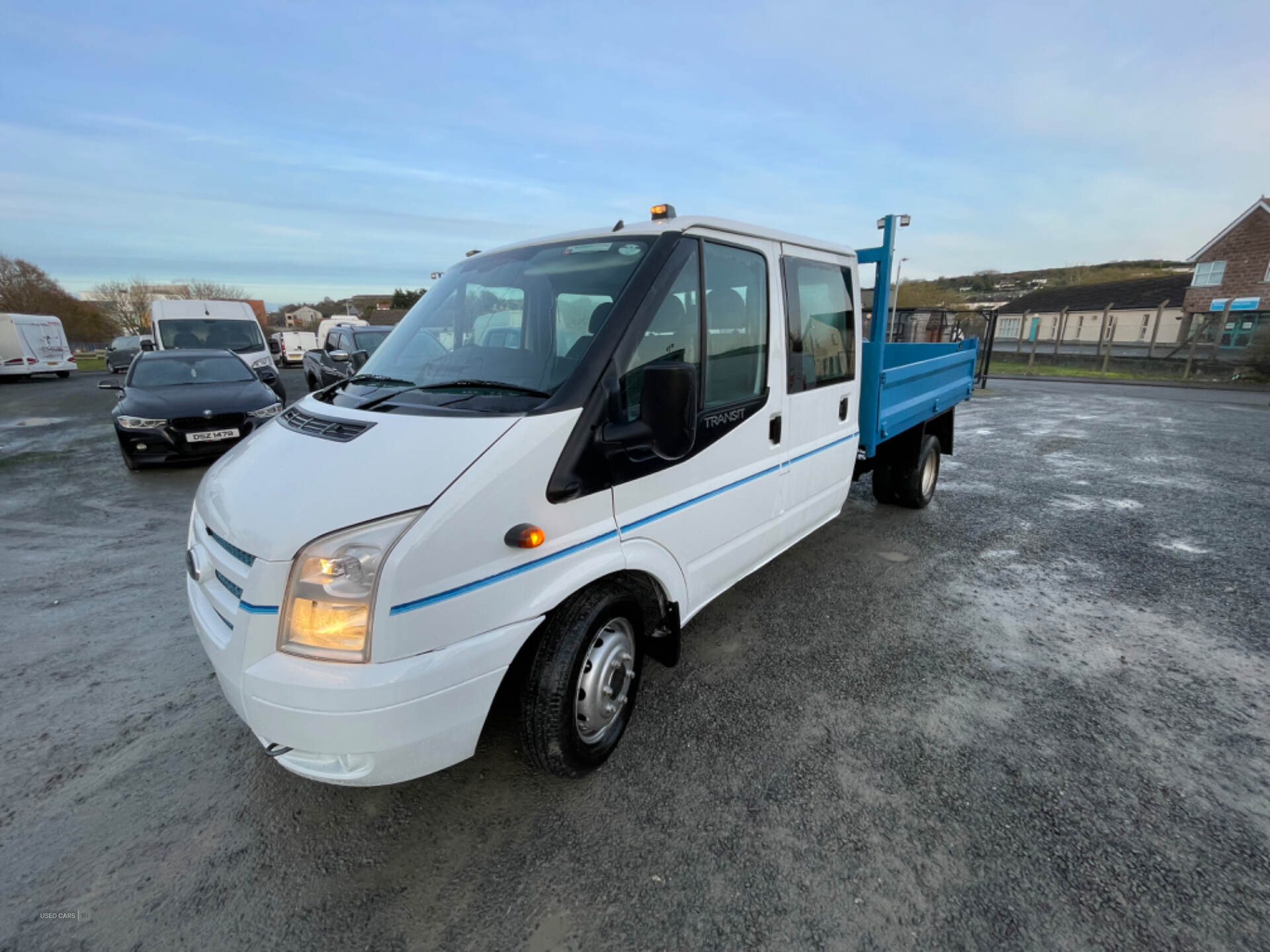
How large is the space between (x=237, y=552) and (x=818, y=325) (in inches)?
121

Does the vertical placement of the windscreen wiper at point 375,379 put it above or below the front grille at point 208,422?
above

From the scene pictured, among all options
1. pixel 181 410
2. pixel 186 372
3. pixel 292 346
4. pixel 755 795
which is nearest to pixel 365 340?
pixel 186 372

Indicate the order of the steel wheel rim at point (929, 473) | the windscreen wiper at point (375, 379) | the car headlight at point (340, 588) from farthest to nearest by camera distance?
the steel wheel rim at point (929, 473), the windscreen wiper at point (375, 379), the car headlight at point (340, 588)

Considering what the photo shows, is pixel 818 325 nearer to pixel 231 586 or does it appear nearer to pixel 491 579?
pixel 491 579

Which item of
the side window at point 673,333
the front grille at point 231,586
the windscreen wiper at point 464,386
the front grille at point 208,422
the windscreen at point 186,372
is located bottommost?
the front grille at point 208,422

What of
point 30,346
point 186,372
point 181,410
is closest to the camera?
point 181,410

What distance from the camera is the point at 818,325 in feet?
11.3

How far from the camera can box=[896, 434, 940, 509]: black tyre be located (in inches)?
217

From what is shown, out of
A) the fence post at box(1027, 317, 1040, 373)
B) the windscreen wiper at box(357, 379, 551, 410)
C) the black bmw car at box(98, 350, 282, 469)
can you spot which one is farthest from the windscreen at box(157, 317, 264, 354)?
the fence post at box(1027, 317, 1040, 373)

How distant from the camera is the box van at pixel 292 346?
30.8 m

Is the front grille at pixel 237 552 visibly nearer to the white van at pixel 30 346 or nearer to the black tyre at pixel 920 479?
the black tyre at pixel 920 479

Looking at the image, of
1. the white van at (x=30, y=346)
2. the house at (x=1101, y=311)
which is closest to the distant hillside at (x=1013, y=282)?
the house at (x=1101, y=311)

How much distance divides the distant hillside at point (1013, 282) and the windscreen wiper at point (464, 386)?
34.7m

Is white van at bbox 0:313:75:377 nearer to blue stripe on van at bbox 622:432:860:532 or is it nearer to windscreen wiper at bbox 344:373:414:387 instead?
windscreen wiper at bbox 344:373:414:387
